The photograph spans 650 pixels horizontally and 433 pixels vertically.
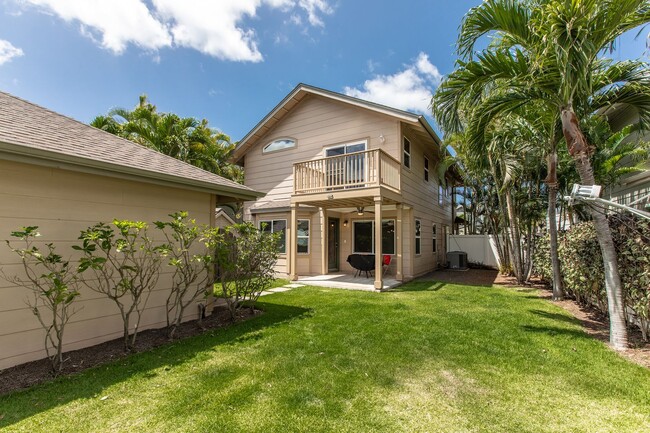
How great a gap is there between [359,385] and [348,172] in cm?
698

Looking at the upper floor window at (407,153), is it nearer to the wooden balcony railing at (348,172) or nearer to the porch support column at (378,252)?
the wooden balcony railing at (348,172)

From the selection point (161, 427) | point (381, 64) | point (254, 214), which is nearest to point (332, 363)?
point (161, 427)

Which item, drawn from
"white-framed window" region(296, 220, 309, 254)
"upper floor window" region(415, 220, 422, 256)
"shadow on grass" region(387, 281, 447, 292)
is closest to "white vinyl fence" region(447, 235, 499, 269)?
"upper floor window" region(415, 220, 422, 256)

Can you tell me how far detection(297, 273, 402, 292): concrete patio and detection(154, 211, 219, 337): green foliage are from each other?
14.0 ft

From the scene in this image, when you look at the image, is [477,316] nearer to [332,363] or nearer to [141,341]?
[332,363]

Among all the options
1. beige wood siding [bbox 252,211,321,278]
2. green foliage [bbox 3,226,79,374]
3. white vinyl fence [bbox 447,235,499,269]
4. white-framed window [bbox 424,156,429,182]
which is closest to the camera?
green foliage [bbox 3,226,79,374]

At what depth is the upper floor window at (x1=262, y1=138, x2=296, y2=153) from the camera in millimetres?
12161

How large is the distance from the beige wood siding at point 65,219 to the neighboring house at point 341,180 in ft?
14.7

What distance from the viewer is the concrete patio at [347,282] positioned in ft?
29.4

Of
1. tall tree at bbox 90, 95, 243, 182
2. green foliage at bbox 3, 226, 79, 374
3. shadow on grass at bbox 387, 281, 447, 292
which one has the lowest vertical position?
shadow on grass at bbox 387, 281, 447, 292

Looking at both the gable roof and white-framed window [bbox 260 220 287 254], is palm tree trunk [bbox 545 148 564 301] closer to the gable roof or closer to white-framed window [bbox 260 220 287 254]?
the gable roof

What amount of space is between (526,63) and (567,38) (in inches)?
36.7

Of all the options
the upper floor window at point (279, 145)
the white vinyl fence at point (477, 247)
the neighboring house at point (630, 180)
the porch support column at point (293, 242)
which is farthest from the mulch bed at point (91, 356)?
the white vinyl fence at point (477, 247)

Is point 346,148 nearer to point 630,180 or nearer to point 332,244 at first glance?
point 332,244
